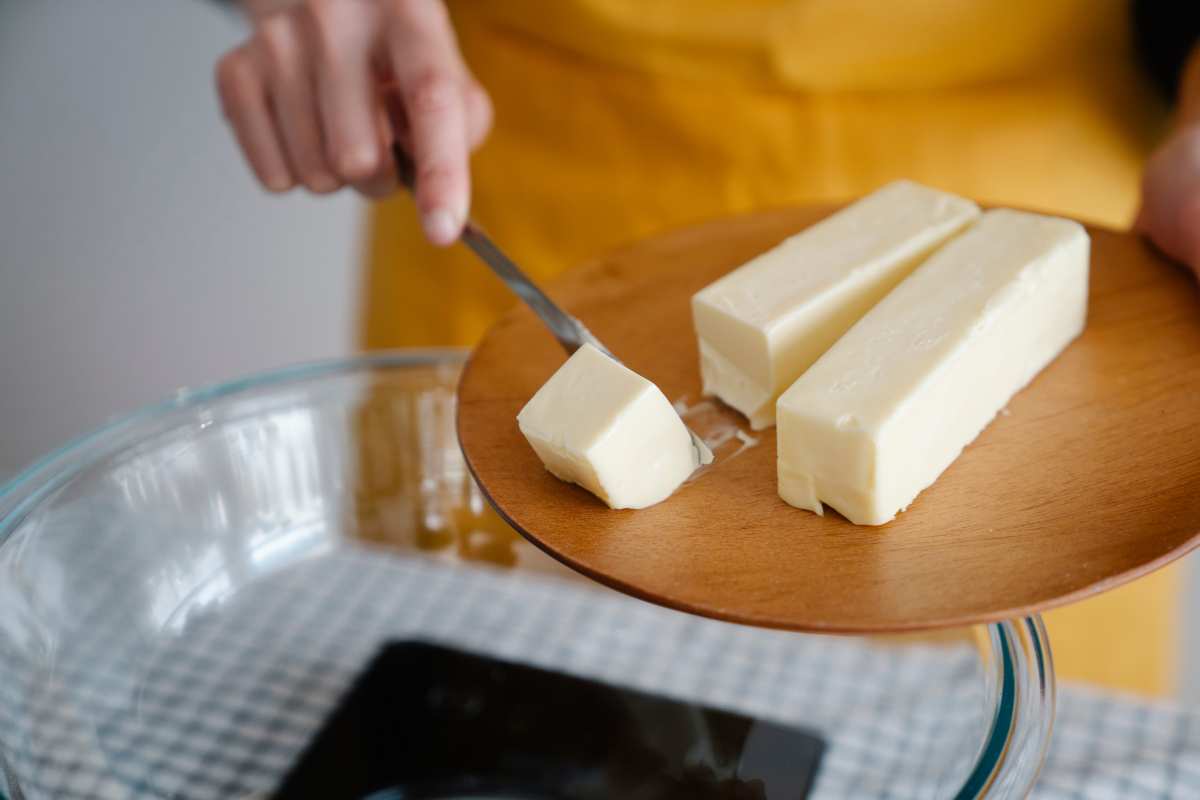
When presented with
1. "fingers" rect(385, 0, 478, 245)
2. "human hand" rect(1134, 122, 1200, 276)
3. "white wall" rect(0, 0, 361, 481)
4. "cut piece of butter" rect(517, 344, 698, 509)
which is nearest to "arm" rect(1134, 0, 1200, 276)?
"human hand" rect(1134, 122, 1200, 276)

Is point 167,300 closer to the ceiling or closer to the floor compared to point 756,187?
closer to the floor

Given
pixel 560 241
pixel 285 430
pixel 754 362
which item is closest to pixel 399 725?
pixel 285 430

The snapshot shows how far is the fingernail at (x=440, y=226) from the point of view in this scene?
995mm

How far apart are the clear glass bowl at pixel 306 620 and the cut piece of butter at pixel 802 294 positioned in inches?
11.0

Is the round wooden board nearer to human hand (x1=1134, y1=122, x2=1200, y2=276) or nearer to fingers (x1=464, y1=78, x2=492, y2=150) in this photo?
human hand (x1=1134, y1=122, x2=1200, y2=276)

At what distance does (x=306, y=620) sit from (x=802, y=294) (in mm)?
610

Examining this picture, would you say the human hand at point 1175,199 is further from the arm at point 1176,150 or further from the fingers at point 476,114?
the fingers at point 476,114

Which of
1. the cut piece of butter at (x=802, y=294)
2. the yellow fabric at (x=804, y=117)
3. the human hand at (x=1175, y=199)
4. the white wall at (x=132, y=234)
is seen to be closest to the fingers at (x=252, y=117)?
the yellow fabric at (x=804, y=117)

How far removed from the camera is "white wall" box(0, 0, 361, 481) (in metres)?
3.25

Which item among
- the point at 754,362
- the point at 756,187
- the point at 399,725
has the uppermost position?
the point at 754,362

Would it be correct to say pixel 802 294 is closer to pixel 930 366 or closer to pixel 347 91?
pixel 930 366

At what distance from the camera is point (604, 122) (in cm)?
149

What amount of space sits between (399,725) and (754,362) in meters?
0.48

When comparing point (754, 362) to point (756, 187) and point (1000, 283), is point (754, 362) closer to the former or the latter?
point (1000, 283)
